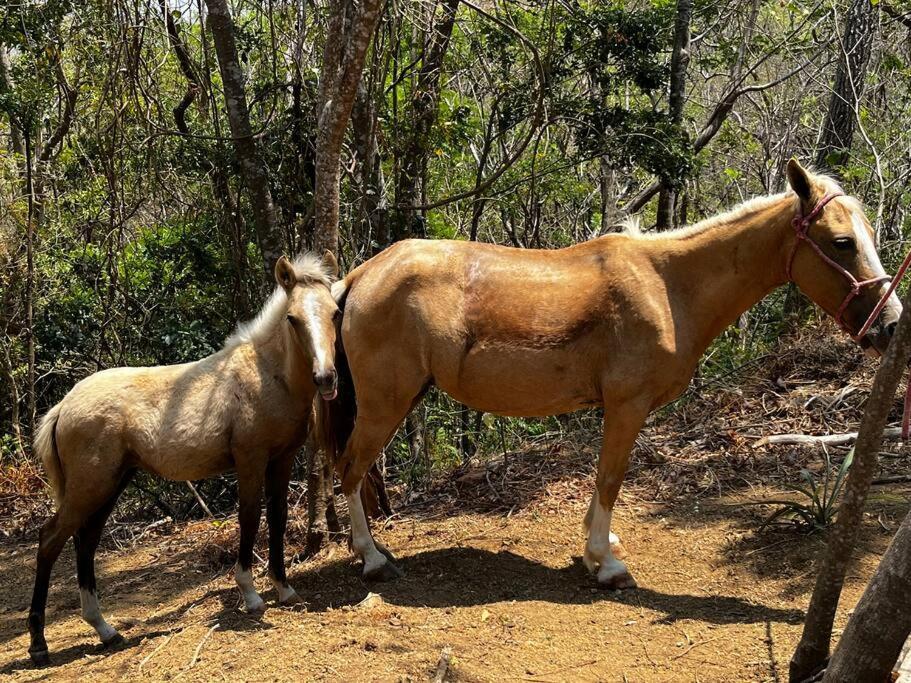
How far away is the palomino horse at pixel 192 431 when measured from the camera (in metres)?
5.06

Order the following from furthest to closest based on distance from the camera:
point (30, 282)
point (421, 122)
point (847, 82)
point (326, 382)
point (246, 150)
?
point (847, 82)
point (30, 282)
point (421, 122)
point (246, 150)
point (326, 382)

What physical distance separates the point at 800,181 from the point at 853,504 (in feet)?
8.38

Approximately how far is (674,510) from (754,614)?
67.4 inches

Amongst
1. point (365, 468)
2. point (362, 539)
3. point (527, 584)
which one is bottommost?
point (527, 584)

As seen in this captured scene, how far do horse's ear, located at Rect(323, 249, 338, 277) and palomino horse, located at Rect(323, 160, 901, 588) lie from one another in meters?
0.31

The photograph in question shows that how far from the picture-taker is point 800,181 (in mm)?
4910

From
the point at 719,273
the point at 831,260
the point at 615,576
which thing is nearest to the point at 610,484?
the point at 615,576

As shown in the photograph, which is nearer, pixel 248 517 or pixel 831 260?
pixel 831 260

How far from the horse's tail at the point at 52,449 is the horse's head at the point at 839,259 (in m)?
4.87

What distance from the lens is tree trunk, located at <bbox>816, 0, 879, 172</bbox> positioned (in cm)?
970

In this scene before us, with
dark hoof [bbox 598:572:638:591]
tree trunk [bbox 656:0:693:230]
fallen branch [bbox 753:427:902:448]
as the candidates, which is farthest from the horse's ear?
tree trunk [bbox 656:0:693:230]

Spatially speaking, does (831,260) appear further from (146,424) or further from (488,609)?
(146,424)

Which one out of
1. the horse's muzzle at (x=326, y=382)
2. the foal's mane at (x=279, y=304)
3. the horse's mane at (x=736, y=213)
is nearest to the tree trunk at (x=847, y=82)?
the horse's mane at (x=736, y=213)

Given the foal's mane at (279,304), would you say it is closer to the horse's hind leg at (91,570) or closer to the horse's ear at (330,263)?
the horse's ear at (330,263)
